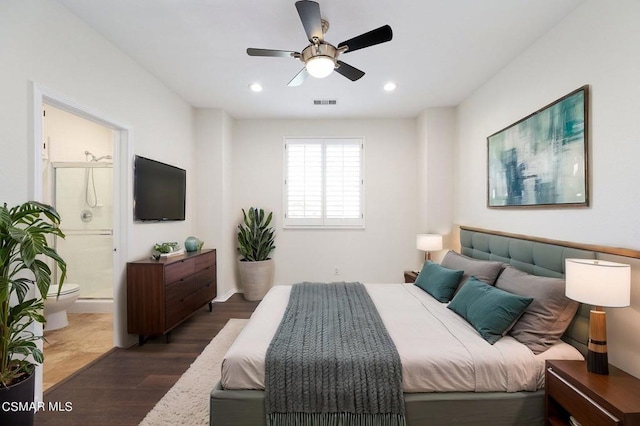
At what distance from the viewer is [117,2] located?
2057mm

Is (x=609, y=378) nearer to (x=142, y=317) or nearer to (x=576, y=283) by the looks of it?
(x=576, y=283)

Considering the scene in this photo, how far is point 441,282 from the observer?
8.79 ft

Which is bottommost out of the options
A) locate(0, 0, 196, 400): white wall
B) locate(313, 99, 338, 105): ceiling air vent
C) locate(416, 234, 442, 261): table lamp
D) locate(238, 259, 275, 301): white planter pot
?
locate(238, 259, 275, 301): white planter pot

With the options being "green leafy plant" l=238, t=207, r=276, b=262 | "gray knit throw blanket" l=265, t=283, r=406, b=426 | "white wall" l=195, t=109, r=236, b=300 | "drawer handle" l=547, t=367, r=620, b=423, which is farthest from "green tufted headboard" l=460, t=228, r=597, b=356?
"white wall" l=195, t=109, r=236, b=300

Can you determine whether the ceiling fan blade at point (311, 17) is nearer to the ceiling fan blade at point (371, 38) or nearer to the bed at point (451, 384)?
the ceiling fan blade at point (371, 38)

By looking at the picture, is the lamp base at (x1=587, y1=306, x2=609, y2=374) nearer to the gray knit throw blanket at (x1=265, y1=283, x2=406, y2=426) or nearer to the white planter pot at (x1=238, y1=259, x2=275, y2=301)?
the gray knit throw blanket at (x1=265, y1=283, x2=406, y2=426)

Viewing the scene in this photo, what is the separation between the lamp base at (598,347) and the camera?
150 cm

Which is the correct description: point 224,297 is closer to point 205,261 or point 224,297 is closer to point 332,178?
point 205,261

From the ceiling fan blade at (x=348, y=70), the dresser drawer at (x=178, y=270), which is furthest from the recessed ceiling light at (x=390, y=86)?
the dresser drawer at (x=178, y=270)

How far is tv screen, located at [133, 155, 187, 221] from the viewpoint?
2.95 m

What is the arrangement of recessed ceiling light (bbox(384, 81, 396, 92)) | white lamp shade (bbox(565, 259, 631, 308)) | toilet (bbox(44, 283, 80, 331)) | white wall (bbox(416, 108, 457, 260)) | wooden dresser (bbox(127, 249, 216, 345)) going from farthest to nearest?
white wall (bbox(416, 108, 457, 260)), recessed ceiling light (bbox(384, 81, 396, 92)), toilet (bbox(44, 283, 80, 331)), wooden dresser (bbox(127, 249, 216, 345)), white lamp shade (bbox(565, 259, 631, 308))

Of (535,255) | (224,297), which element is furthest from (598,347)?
(224,297)

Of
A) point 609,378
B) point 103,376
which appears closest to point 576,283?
point 609,378

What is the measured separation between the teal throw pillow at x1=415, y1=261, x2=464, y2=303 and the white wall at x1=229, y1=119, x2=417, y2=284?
1662 millimetres
